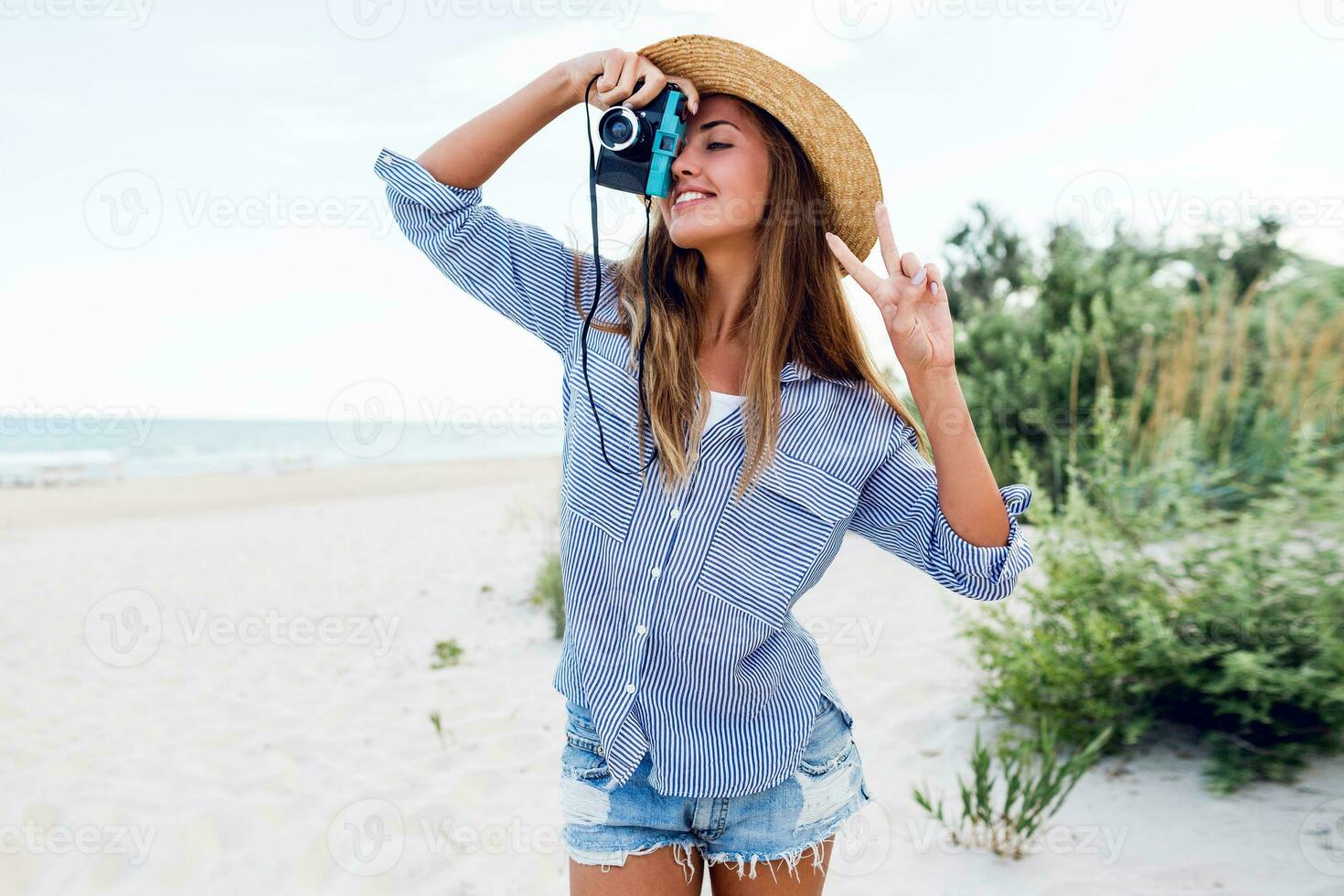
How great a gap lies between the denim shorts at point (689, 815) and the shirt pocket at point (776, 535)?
0.77ft

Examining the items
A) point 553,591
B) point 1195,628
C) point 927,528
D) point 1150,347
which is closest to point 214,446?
point 553,591

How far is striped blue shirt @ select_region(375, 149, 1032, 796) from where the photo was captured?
126 centimetres

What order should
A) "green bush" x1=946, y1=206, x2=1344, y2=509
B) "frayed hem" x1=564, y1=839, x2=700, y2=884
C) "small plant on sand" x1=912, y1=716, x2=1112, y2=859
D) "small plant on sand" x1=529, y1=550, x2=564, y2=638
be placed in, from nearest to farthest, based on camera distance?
1. "frayed hem" x1=564, y1=839, x2=700, y2=884
2. "small plant on sand" x1=912, y1=716, x2=1112, y2=859
3. "green bush" x1=946, y1=206, x2=1344, y2=509
4. "small plant on sand" x1=529, y1=550, x2=564, y2=638

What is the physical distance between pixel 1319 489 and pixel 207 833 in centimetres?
345

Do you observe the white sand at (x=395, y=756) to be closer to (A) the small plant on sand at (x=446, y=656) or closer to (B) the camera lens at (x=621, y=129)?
(A) the small plant on sand at (x=446, y=656)

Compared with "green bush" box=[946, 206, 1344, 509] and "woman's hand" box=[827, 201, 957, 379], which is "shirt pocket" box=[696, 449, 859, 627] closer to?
"woman's hand" box=[827, 201, 957, 379]

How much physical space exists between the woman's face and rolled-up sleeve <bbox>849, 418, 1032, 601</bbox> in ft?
1.39

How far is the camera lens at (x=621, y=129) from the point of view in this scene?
136 cm

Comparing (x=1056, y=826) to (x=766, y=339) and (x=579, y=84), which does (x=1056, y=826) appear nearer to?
(x=766, y=339)

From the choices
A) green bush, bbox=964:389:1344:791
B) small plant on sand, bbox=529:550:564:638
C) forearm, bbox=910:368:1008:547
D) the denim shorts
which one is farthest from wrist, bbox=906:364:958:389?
small plant on sand, bbox=529:550:564:638

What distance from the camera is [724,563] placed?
1275mm

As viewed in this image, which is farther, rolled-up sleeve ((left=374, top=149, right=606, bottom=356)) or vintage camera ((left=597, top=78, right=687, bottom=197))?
rolled-up sleeve ((left=374, top=149, right=606, bottom=356))

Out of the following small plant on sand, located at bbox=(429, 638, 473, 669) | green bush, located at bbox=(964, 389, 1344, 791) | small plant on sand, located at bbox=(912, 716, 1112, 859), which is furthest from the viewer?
small plant on sand, located at bbox=(429, 638, 473, 669)

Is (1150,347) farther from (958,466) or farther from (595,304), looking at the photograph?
(595,304)
